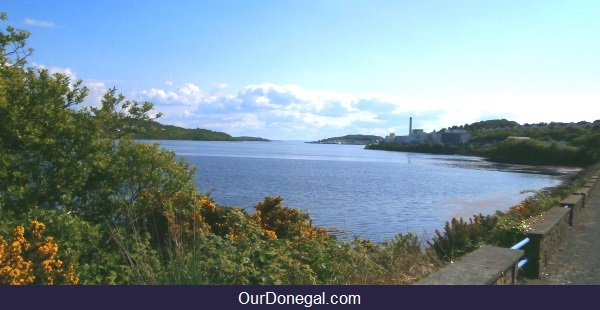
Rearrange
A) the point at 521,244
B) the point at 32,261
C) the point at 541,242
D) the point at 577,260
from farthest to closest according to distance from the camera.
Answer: the point at 577,260, the point at 541,242, the point at 521,244, the point at 32,261

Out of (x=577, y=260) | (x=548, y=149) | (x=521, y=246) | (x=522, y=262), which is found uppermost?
(x=548, y=149)

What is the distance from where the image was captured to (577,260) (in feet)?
25.3

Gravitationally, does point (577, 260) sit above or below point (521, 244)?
below

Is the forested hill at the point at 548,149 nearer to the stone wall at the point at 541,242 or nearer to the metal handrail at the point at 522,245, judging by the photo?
the stone wall at the point at 541,242

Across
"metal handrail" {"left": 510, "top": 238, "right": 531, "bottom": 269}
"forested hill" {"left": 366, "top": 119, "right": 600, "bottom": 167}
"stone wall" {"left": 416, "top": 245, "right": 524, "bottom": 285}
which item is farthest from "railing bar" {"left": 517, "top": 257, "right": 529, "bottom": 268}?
"forested hill" {"left": 366, "top": 119, "right": 600, "bottom": 167}

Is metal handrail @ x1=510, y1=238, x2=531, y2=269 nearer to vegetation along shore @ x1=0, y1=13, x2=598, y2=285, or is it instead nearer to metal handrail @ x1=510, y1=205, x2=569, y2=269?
metal handrail @ x1=510, y1=205, x2=569, y2=269

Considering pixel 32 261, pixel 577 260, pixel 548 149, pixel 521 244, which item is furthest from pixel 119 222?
pixel 548 149

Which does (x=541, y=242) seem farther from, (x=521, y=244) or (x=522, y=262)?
(x=522, y=262)

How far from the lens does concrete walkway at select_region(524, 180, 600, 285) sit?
6629 millimetres

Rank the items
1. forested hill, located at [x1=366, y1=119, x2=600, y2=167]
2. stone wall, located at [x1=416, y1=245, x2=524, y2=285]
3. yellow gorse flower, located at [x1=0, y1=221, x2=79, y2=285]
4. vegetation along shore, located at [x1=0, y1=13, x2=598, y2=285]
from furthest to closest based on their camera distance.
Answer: forested hill, located at [x1=366, y1=119, x2=600, y2=167], vegetation along shore, located at [x1=0, y1=13, x2=598, y2=285], yellow gorse flower, located at [x1=0, y1=221, x2=79, y2=285], stone wall, located at [x1=416, y1=245, x2=524, y2=285]

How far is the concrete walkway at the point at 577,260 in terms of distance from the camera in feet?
21.7

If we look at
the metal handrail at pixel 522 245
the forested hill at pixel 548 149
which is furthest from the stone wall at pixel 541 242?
the forested hill at pixel 548 149
